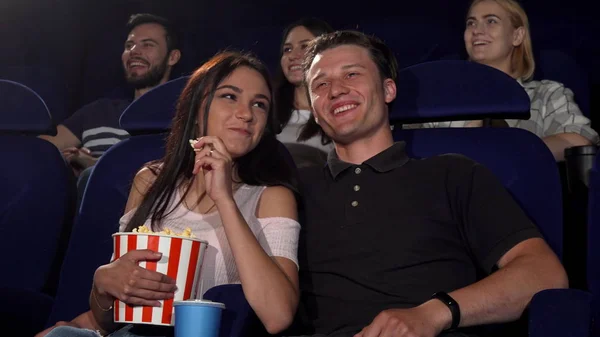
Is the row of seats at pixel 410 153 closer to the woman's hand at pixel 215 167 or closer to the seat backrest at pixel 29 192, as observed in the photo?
the seat backrest at pixel 29 192

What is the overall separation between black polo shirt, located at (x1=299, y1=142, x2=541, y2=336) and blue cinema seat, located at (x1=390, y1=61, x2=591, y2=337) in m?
0.12

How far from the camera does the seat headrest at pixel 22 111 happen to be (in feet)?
6.73

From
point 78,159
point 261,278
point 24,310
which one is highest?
point 78,159

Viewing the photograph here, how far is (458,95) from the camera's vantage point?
1772mm

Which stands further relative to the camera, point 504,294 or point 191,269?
point 504,294

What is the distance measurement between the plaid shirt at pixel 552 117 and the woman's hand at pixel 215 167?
935 mm

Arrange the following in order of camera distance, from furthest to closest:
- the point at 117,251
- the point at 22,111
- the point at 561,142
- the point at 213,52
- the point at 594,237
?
the point at 213,52, the point at 561,142, the point at 22,111, the point at 594,237, the point at 117,251

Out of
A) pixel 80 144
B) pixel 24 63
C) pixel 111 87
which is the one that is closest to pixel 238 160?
pixel 80 144

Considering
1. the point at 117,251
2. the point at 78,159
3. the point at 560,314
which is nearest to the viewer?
the point at 560,314

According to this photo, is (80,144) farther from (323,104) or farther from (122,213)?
(323,104)

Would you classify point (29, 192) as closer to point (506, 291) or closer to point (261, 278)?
point (261, 278)

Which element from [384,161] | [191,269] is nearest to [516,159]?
[384,161]

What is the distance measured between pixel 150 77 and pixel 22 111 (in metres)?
0.94

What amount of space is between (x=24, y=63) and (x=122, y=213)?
1.71 meters
